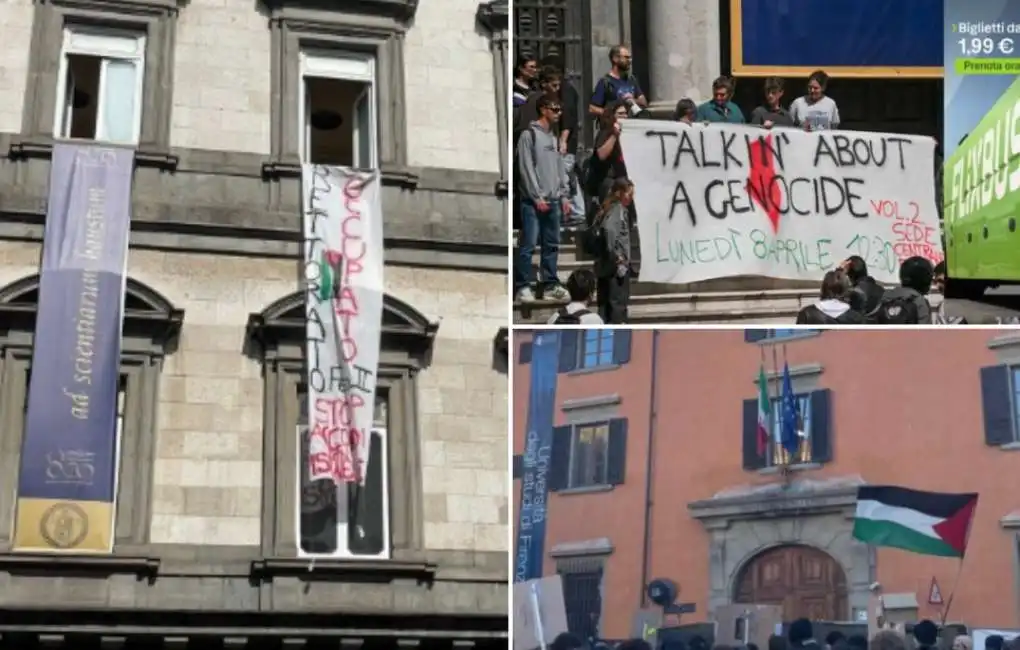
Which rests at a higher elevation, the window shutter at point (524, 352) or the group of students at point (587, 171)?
the group of students at point (587, 171)

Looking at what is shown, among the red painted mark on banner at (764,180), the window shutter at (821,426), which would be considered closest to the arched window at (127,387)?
the red painted mark on banner at (764,180)

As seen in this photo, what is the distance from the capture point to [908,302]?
1421 cm

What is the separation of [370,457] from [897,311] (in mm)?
5683

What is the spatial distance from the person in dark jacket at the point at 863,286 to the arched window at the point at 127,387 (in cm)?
619

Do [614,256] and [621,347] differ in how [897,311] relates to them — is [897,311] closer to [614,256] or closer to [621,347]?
[621,347]

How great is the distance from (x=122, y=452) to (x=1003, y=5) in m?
9.09

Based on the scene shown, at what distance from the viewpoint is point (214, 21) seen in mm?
18859

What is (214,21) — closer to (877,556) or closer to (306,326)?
(306,326)

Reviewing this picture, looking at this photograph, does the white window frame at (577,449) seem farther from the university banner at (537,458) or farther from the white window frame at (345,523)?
the white window frame at (345,523)

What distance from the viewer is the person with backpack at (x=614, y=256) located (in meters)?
15.6

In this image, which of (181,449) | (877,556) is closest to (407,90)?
(181,449)

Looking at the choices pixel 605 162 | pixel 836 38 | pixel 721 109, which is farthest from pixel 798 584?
pixel 836 38

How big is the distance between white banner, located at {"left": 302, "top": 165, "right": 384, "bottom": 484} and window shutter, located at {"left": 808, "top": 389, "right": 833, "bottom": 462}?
4.54 meters

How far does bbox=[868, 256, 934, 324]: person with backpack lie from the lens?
14.2 meters
